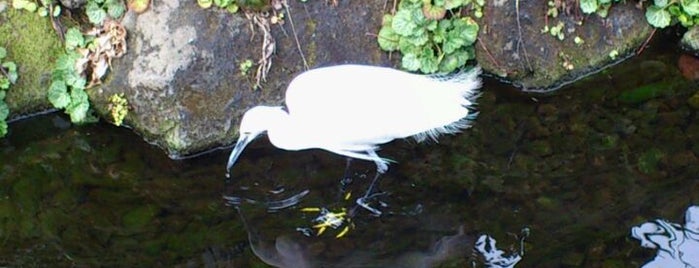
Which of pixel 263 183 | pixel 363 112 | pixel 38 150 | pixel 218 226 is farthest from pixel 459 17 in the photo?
pixel 38 150

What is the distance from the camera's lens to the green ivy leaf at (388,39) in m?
6.53

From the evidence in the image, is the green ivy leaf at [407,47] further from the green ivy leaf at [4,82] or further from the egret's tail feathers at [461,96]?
the green ivy leaf at [4,82]

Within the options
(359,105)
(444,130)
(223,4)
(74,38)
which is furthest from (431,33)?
(74,38)

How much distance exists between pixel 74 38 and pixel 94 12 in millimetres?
222

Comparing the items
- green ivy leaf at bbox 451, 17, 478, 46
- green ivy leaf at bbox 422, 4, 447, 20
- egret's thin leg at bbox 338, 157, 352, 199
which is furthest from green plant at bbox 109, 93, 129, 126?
green ivy leaf at bbox 451, 17, 478, 46

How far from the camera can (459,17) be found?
259 inches

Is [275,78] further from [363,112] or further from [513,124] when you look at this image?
[513,124]

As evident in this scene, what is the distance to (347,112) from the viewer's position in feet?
19.2

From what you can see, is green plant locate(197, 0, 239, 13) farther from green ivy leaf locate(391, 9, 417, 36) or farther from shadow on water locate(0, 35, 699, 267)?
green ivy leaf locate(391, 9, 417, 36)

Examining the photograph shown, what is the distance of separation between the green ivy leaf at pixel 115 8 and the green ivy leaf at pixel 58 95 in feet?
1.89

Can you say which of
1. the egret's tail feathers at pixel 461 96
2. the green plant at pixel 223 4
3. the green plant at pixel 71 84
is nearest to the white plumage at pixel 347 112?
the egret's tail feathers at pixel 461 96

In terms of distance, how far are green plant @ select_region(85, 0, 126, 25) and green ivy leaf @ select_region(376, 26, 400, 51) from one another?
173 centimetres

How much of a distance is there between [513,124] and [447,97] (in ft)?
2.06

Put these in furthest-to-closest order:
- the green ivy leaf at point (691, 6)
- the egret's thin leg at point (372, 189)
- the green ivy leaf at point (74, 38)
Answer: the green ivy leaf at point (691, 6) < the green ivy leaf at point (74, 38) < the egret's thin leg at point (372, 189)
